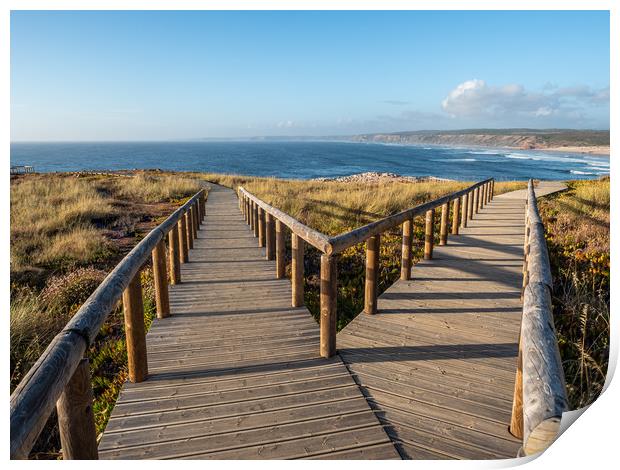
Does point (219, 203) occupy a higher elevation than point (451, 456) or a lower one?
higher

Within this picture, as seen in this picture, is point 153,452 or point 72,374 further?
point 153,452

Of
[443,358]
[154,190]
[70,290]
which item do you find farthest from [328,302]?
[154,190]

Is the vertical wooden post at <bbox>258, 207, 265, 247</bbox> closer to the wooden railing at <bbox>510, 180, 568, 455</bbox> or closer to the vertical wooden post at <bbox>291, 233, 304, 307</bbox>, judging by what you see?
the vertical wooden post at <bbox>291, 233, 304, 307</bbox>

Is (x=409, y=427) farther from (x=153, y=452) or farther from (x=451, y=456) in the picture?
(x=153, y=452)

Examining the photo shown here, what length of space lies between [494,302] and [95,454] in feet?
15.3

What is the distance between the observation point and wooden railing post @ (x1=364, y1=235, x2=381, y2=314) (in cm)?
434

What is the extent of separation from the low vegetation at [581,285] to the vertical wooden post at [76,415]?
132 inches

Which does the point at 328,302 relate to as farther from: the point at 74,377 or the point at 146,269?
the point at 146,269

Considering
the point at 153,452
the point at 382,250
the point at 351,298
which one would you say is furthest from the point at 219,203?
the point at 153,452

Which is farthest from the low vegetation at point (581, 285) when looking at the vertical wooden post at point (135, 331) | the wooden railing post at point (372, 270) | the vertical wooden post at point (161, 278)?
the vertical wooden post at point (161, 278)

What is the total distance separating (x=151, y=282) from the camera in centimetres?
680

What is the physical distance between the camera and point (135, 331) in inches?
126

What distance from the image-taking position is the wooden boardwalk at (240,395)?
2502 millimetres
